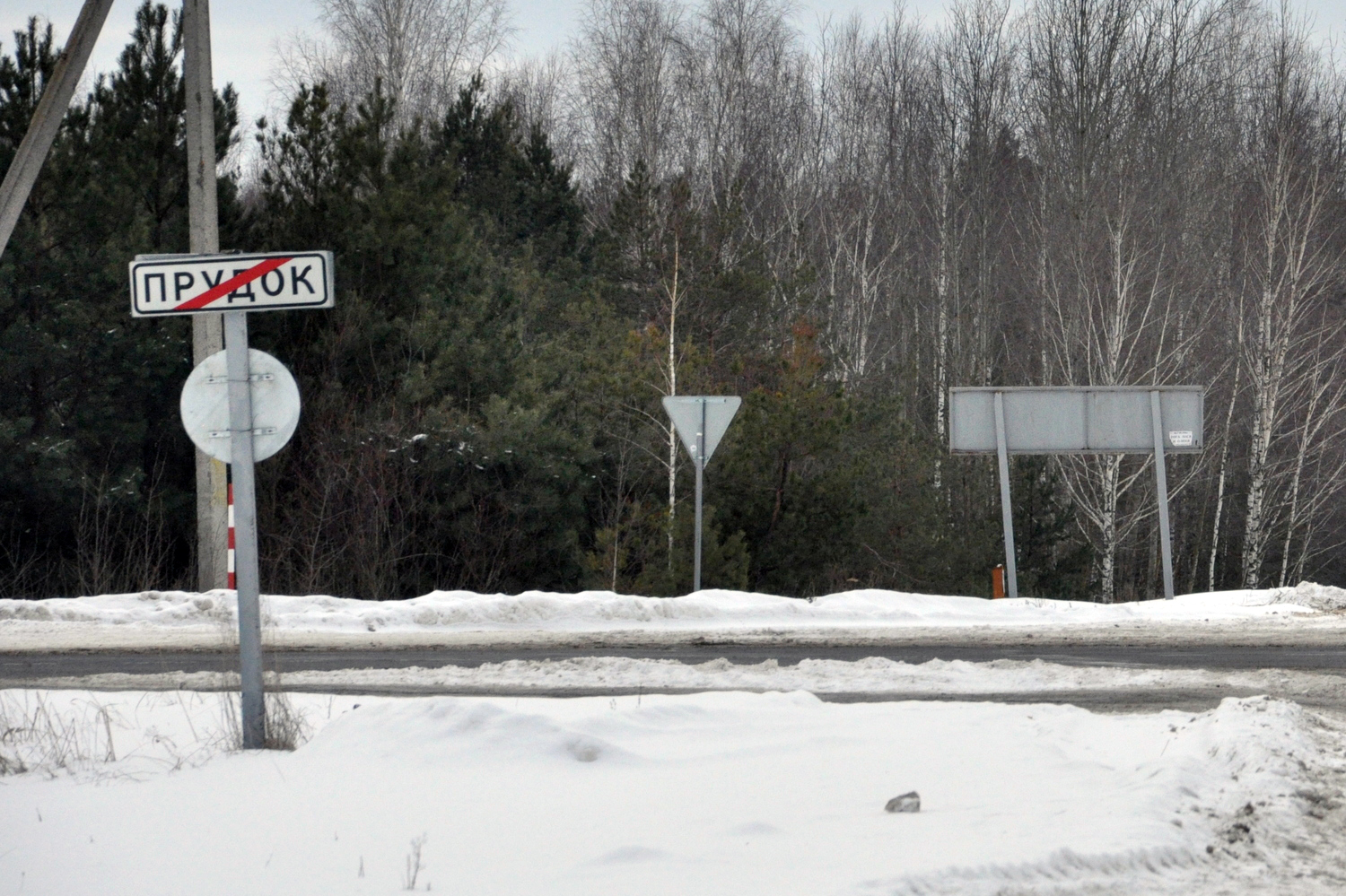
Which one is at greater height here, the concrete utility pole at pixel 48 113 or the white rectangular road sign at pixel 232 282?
the concrete utility pole at pixel 48 113

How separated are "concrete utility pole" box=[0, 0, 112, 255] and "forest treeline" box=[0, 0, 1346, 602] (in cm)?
756

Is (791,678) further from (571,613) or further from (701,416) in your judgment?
(701,416)

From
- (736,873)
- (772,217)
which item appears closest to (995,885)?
(736,873)

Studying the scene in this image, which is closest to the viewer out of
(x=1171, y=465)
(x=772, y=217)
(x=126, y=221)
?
(x=126, y=221)

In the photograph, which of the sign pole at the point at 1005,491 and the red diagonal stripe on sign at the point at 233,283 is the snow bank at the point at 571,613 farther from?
the red diagonal stripe on sign at the point at 233,283

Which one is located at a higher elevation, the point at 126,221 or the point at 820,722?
the point at 126,221

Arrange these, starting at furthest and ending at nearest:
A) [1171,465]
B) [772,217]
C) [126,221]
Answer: [772,217], [1171,465], [126,221]

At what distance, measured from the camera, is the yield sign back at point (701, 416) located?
15703mm

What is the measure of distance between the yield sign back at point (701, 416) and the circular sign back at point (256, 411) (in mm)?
9303

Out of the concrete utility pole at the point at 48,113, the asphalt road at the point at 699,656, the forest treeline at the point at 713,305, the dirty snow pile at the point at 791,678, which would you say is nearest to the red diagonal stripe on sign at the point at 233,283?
the dirty snow pile at the point at 791,678

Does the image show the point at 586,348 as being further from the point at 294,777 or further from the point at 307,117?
the point at 294,777

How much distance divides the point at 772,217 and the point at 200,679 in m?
32.4

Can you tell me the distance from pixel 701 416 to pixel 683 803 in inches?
410

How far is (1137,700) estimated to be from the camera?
899cm
